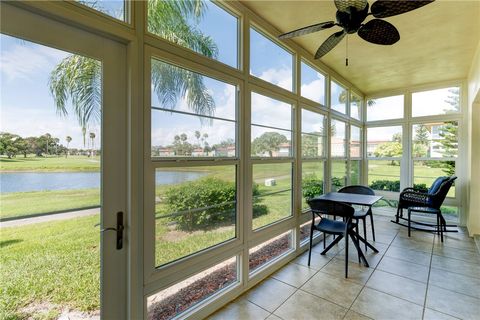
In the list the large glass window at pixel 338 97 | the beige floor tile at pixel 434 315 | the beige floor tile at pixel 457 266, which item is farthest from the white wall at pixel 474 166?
the beige floor tile at pixel 434 315

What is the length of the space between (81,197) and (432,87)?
6.49 metres

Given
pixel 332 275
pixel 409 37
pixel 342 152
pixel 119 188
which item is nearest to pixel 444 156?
pixel 342 152

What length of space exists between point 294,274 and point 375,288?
2.78 feet

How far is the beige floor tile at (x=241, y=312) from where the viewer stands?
78.8 inches

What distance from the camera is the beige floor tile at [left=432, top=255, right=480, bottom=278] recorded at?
2715 millimetres

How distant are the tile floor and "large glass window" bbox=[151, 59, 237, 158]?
1518 mm

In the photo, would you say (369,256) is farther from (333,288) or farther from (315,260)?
(333,288)

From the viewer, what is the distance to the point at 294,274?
8.93 feet

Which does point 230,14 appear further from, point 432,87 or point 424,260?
point 432,87

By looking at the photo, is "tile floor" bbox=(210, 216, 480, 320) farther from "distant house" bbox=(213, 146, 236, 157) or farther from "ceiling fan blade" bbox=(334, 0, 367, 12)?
"ceiling fan blade" bbox=(334, 0, 367, 12)

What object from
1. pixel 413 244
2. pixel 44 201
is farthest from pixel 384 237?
pixel 44 201

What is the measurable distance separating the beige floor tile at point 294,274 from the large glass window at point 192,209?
92cm

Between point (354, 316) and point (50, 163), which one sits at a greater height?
point (50, 163)

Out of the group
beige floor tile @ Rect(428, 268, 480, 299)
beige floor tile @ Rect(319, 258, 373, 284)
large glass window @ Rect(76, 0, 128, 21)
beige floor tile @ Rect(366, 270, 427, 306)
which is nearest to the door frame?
large glass window @ Rect(76, 0, 128, 21)
